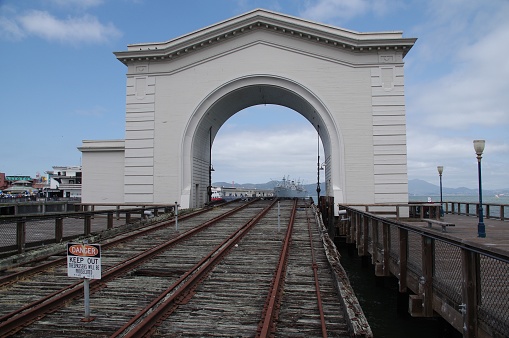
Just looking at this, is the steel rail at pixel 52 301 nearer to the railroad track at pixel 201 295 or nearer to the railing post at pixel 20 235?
the railroad track at pixel 201 295

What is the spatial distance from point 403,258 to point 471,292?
3246 millimetres

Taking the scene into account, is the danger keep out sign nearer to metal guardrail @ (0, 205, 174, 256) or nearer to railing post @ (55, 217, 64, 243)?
metal guardrail @ (0, 205, 174, 256)

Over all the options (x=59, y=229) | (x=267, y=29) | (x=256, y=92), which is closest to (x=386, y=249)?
(x=59, y=229)

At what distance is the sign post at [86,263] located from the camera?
612 cm

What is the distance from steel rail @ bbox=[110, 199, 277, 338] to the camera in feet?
18.2

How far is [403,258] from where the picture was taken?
338 inches

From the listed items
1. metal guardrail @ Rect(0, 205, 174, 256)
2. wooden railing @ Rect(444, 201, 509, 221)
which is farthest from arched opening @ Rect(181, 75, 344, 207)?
metal guardrail @ Rect(0, 205, 174, 256)

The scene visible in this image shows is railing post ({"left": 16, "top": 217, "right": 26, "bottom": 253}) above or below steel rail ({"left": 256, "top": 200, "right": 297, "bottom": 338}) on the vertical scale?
above

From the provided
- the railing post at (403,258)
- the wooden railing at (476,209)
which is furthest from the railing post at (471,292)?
the wooden railing at (476,209)

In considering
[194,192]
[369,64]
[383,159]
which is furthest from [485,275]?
[194,192]

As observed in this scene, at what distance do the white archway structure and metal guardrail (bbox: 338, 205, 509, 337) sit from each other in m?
16.7

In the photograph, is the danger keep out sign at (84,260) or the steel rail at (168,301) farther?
the danger keep out sign at (84,260)

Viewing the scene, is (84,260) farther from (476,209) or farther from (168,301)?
(476,209)

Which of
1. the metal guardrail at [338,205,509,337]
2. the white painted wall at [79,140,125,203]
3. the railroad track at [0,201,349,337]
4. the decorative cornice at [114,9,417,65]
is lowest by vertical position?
the railroad track at [0,201,349,337]
